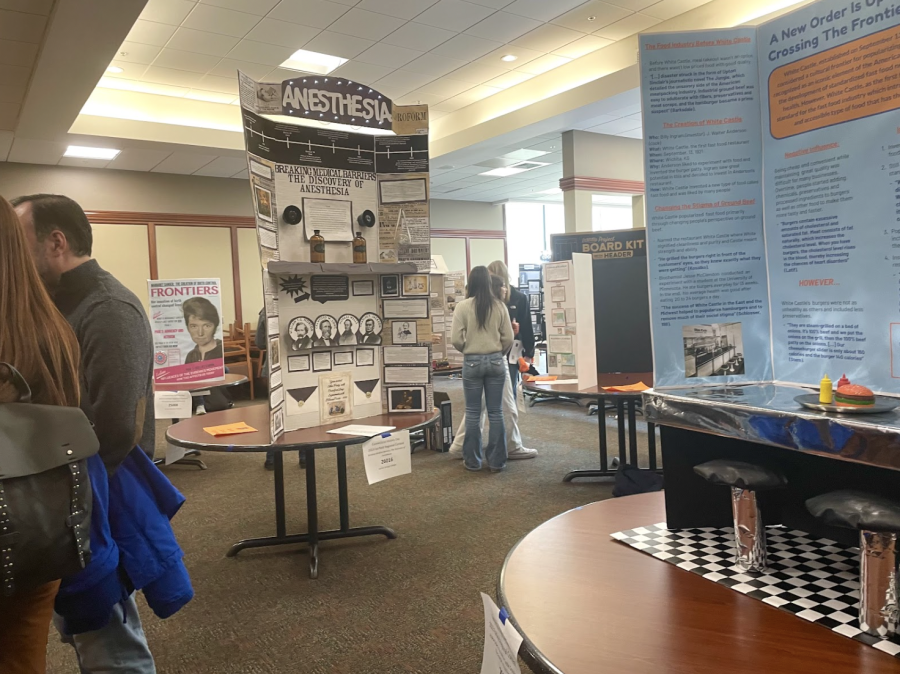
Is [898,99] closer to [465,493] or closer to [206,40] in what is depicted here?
[465,493]

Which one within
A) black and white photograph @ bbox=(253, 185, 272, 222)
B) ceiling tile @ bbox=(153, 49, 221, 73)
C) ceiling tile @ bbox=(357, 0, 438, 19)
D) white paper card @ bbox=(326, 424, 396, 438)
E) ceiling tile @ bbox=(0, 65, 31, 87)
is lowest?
white paper card @ bbox=(326, 424, 396, 438)

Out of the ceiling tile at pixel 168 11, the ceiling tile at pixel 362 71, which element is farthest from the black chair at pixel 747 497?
the ceiling tile at pixel 362 71

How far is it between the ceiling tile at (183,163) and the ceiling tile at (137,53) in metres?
1.76

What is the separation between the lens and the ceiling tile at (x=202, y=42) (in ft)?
17.7

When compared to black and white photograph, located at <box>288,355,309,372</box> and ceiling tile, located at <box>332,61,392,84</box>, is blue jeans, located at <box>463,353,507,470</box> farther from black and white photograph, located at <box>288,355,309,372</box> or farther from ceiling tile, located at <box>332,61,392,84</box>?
ceiling tile, located at <box>332,61,392,84</box>

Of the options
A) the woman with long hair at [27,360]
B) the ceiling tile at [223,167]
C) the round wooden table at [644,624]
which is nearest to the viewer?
the round wooden table at [644,624]

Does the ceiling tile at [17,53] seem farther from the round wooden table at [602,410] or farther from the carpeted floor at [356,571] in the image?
the round wooden table at [602,410]

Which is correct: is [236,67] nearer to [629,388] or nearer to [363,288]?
[363,288]

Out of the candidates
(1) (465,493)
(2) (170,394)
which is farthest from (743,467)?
(2) (170,394)

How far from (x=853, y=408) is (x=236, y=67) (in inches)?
253

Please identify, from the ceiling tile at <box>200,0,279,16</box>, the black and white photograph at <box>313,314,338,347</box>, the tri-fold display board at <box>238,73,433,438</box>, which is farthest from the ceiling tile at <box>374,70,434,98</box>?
the black and white photograph at <box>313,314,338,347</box>

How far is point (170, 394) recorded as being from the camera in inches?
161

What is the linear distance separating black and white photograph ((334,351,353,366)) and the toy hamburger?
7.18 feet

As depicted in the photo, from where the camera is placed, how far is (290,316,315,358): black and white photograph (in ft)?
8.96
